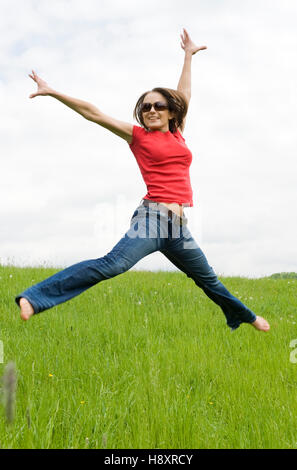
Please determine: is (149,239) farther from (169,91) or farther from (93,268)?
(169,91)

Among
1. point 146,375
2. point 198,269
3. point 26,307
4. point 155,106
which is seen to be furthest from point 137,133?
point 146,375

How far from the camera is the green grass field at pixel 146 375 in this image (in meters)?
3.72

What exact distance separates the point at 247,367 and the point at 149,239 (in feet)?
7.73

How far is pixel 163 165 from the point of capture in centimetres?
507

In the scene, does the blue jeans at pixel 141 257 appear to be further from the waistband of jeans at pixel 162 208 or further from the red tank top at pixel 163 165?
the red tank top at pixel 163 165

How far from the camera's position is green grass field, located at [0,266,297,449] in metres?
3.72

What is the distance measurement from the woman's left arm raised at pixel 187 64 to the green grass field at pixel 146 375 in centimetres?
338

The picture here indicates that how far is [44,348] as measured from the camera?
595cm

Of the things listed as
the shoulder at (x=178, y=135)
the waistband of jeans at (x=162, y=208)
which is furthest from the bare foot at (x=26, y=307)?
the shoulder at (x=178, y=135)

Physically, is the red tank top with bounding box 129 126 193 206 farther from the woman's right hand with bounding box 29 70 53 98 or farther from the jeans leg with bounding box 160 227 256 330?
the woman's right hand with bounding box 29 70 53 98

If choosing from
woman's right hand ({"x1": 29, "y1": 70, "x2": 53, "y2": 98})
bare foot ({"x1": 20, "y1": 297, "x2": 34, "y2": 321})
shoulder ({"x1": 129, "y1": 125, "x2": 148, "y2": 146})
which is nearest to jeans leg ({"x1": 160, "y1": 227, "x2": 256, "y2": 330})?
shoulder ({"x1": 129, "y1": 125, "x2": 148, "y2": 146})
